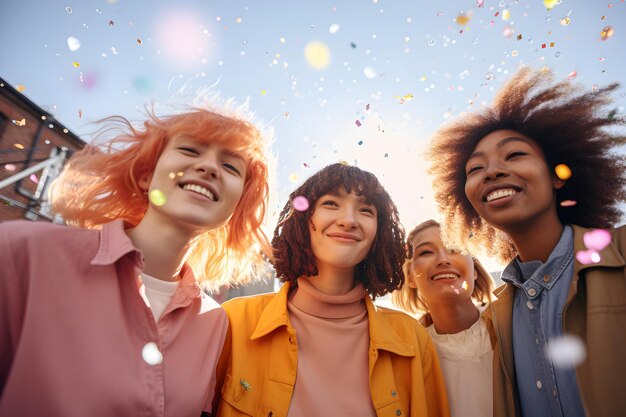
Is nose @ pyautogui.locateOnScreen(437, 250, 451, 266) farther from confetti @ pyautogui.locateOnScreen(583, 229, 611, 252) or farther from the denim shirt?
confetti @ pyautogui.locateOnScreen(583, 229, 611, 252)

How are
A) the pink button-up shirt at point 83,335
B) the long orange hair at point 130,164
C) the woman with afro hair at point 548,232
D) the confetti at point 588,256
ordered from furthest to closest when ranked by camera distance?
the long orange hair at point 130,164, the confetti at point 588,256, the woman with afro hair at point 548,232, the pink button-up shirt at point 83,335

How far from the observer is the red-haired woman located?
1.45 meters

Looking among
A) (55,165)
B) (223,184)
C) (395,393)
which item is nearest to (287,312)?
(395,393)

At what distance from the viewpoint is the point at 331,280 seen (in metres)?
2.75

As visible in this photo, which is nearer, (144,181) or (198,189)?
(198,189)

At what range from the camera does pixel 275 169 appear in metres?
3.11

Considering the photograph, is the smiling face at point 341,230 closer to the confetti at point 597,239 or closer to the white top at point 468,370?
the white top at point 468,370

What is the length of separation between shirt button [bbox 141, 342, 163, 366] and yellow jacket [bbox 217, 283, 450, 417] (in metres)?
0.65

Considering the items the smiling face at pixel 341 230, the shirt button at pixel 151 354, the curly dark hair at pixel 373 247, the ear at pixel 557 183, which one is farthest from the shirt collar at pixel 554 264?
the shirt button at pixel 151 354

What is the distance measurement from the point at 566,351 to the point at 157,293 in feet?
8.18

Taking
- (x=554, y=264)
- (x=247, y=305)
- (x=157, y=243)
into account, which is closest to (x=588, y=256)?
(x=554, y=264)

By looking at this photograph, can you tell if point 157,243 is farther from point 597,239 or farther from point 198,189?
point 597,239

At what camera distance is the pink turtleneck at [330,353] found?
85.7 inches

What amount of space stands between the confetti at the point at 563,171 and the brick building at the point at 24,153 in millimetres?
14473
